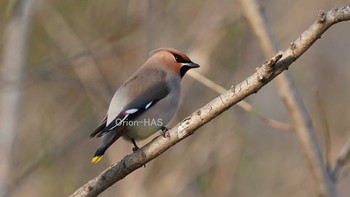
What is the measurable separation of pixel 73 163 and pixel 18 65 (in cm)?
250

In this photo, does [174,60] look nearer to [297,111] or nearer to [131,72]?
[297,111]

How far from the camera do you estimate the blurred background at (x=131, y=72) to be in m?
6.23

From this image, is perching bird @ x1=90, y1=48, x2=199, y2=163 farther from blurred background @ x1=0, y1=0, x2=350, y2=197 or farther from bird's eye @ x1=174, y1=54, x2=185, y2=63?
blurred background @ x1=0, y1=0, x2=350, y2=197

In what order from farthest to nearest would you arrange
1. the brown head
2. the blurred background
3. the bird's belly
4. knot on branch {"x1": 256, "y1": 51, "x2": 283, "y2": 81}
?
the blurred background < the brown head < the bird's belly < knot on branch {"x1": 256, "y1": 51, "x2": 283, "y2": 81}

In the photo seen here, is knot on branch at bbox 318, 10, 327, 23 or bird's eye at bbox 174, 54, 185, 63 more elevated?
bird's eye at bbox 174, 54, 185, 63

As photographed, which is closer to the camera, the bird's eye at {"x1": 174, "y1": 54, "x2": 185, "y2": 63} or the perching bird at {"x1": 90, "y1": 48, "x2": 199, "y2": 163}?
the perching bird at {"x1": 90, "y1": 48, "x2": 199, "y2": 163}

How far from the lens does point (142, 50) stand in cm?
647

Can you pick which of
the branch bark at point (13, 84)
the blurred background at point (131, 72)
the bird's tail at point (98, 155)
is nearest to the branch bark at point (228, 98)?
the bird's tail at point (98, 155)

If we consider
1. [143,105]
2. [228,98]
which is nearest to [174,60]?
[143,105]

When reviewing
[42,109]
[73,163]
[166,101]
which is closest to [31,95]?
[42,109]

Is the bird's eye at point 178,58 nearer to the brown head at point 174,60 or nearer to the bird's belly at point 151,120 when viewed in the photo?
the brown head at point 174,60

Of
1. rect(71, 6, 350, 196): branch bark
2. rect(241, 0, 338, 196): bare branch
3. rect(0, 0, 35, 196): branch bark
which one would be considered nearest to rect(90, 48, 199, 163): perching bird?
rect(71, 6, 350, 196): branch bark

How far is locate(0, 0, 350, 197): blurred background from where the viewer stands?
20.4ft

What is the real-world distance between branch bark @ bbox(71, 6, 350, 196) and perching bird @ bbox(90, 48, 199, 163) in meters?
0.26
